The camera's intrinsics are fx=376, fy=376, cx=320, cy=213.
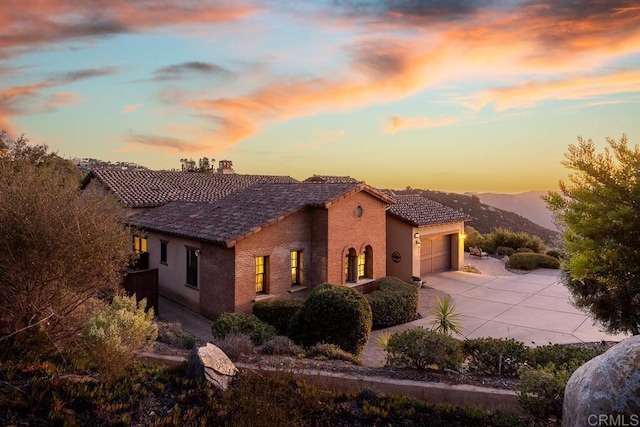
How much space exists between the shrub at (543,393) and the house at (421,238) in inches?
589

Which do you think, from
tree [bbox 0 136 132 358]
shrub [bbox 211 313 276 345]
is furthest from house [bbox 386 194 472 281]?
tree [bbox 0 136 132 358]

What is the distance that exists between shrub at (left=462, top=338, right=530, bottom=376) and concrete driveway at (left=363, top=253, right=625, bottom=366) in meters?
1.71

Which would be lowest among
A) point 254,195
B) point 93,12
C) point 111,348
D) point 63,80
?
point 111,348

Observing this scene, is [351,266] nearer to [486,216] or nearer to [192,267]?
[192,267]

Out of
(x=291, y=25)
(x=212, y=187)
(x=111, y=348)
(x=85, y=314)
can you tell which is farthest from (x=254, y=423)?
(x=212, y=187)

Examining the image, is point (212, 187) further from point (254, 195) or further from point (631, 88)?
point (631, 88)

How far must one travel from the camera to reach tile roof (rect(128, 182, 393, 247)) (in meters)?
14.5

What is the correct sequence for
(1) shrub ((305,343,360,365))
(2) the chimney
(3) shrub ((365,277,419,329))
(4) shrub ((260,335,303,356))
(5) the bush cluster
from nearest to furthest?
(4) shrub ((260,335,303,356)), (1) shrub ((305,343,360,365)), (3) shrub ((365,277,419,329)), (5) the bush cluster, (2) the chimney

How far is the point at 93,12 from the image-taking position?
36.3ft

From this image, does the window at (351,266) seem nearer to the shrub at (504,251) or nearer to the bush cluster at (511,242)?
the shrub at (504,251)

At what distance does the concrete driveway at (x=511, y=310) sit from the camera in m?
13.2

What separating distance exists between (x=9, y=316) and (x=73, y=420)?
2904 millimetres

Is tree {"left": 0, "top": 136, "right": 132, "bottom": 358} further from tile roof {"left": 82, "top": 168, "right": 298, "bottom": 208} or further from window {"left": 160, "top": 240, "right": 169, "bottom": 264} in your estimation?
tile roof {"left": 82, "top": 168, "right": 298, "bottom": 208}

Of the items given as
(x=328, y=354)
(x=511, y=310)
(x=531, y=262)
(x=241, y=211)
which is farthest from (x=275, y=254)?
(x=531, y=262)
